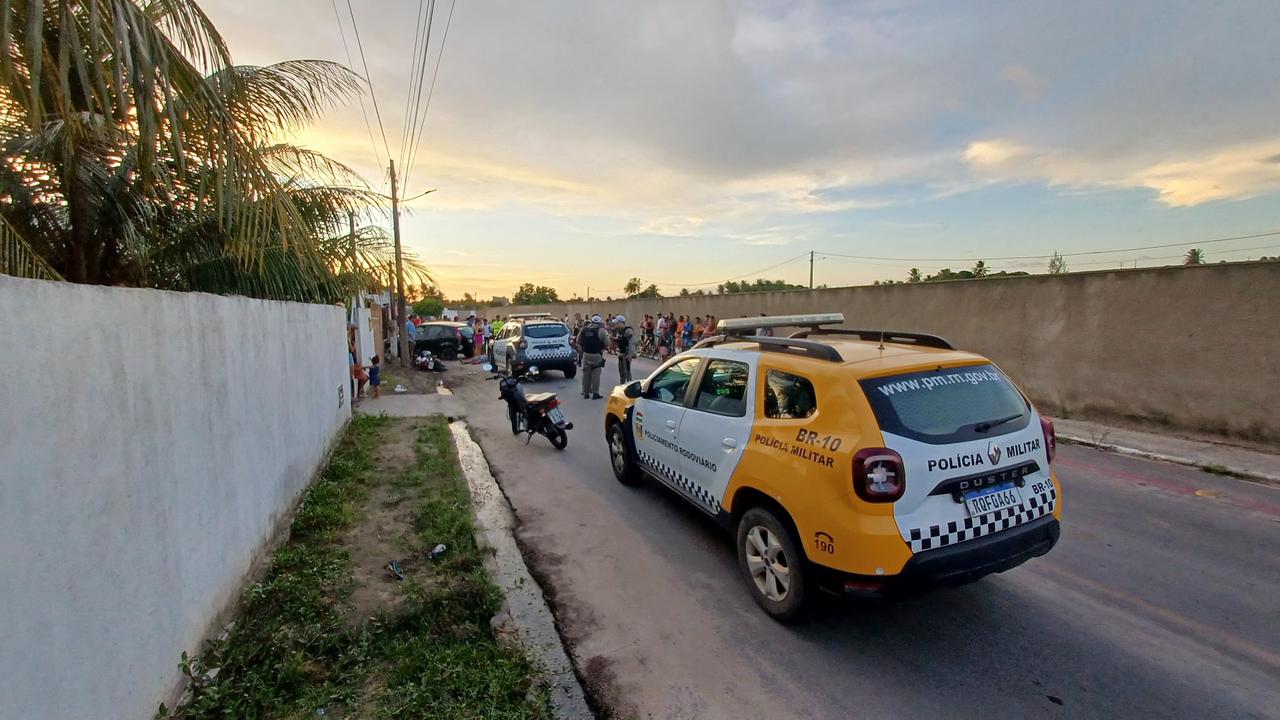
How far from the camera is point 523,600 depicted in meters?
3.82

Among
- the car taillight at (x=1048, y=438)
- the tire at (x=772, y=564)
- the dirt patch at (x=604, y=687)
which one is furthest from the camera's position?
the car taillight at (x=1048, y=438)

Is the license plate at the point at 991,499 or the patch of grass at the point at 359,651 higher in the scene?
the license plate at the point at 991,499

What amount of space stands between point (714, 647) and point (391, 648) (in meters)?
1.80

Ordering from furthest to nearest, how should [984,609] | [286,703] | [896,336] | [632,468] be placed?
1. [632,468]
2. [896,336]
3. [984,609]
4. [286,703]

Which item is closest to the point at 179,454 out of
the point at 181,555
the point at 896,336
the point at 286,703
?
the point at 181,555

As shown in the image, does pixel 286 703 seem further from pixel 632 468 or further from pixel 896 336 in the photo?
pixel 896 336

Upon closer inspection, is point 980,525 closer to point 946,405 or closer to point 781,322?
point 946,405

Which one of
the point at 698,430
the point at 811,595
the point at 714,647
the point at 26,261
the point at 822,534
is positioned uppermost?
the point at 26,261

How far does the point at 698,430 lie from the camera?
448cm

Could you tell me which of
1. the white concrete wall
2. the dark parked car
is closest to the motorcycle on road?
the white concrete wall

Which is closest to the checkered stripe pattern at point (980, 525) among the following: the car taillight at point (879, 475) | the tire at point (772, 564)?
the car taillight at point (879, 475)

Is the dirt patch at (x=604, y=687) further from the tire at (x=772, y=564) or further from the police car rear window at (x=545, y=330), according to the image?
the police car rear window at (x=545, y=330)

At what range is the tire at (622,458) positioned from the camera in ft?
19.9

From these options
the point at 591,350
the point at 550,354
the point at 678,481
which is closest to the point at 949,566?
the point at 678,481
